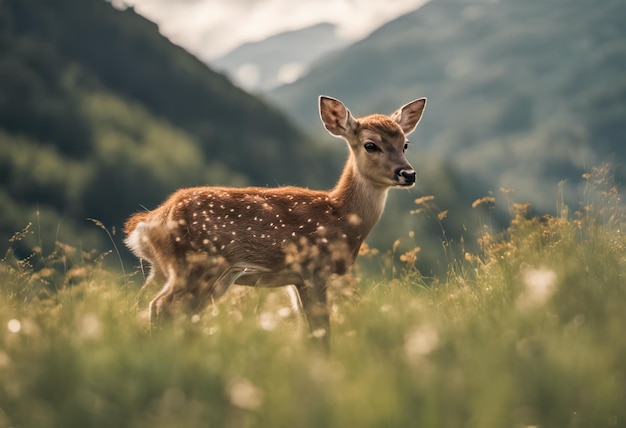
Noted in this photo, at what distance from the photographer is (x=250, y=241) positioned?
7219mm

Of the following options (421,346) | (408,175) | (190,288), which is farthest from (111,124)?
(421,346)

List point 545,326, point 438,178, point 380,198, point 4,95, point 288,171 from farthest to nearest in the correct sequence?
point 438,178
point 288,171
point 4,95
point 380,198
point 545,326

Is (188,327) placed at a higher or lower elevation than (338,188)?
lower

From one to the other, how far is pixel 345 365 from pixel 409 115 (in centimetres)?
547

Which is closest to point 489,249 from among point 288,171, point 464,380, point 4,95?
point 464,380

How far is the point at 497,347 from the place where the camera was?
4.54 metres

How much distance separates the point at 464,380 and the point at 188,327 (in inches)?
74.4

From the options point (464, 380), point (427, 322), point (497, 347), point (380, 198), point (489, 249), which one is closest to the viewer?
point (464, 380)

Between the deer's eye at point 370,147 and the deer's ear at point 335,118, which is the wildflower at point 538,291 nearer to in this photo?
the deer's eye at point 370,147

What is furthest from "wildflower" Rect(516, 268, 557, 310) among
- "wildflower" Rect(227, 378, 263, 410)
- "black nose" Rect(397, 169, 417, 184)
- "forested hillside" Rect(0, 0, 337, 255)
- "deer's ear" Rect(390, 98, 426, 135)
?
"forested hillside" Rect(0, 0, 337, 255)

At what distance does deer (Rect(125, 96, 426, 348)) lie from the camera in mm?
6941

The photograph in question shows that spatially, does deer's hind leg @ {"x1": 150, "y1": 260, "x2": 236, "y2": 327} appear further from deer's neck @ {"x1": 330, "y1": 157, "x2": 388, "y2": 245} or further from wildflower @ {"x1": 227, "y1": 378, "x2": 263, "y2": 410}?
wildflower @ {"x1": 227, "y1": 378, "x2": 263, "y2": 410}

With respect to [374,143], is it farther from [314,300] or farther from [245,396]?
[245,396]

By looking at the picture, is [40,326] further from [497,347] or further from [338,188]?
[338,188]
